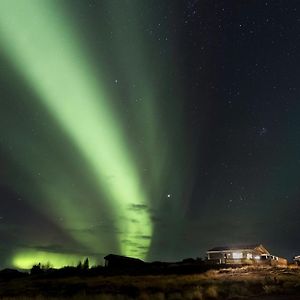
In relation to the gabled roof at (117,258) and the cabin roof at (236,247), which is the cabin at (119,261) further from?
the cabin roof at (236,247)

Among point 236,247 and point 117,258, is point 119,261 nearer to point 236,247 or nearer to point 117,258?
point 117,258

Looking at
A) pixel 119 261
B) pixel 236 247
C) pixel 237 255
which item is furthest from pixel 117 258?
pixel 236 247

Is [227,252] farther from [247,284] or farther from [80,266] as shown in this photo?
[247,284]

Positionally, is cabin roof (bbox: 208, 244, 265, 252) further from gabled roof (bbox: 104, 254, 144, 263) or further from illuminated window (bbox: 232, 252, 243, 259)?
gabled roof (bbox: 104, 254, 144, 263)

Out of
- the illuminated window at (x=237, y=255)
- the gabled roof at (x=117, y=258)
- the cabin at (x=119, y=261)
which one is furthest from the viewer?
the illuminated window at (x=237, y=255)

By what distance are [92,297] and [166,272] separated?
30.0m

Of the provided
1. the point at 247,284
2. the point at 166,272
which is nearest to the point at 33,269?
Result: the point at 166,272

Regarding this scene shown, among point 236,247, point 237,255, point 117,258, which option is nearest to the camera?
point 117,258

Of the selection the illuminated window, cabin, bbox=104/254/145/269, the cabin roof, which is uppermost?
the cabin roof

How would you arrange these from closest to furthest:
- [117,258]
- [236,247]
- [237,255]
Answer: [117,258] → [237,255] → [236,247]

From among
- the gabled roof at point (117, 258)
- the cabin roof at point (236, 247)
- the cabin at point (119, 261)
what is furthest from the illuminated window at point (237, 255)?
the gabled roof at point (117, 258)

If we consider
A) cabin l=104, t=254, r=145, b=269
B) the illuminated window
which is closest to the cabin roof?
the illuminated window

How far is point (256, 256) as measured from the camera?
86.3 metres

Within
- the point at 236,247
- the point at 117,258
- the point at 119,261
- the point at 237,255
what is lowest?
the point at 119,261
